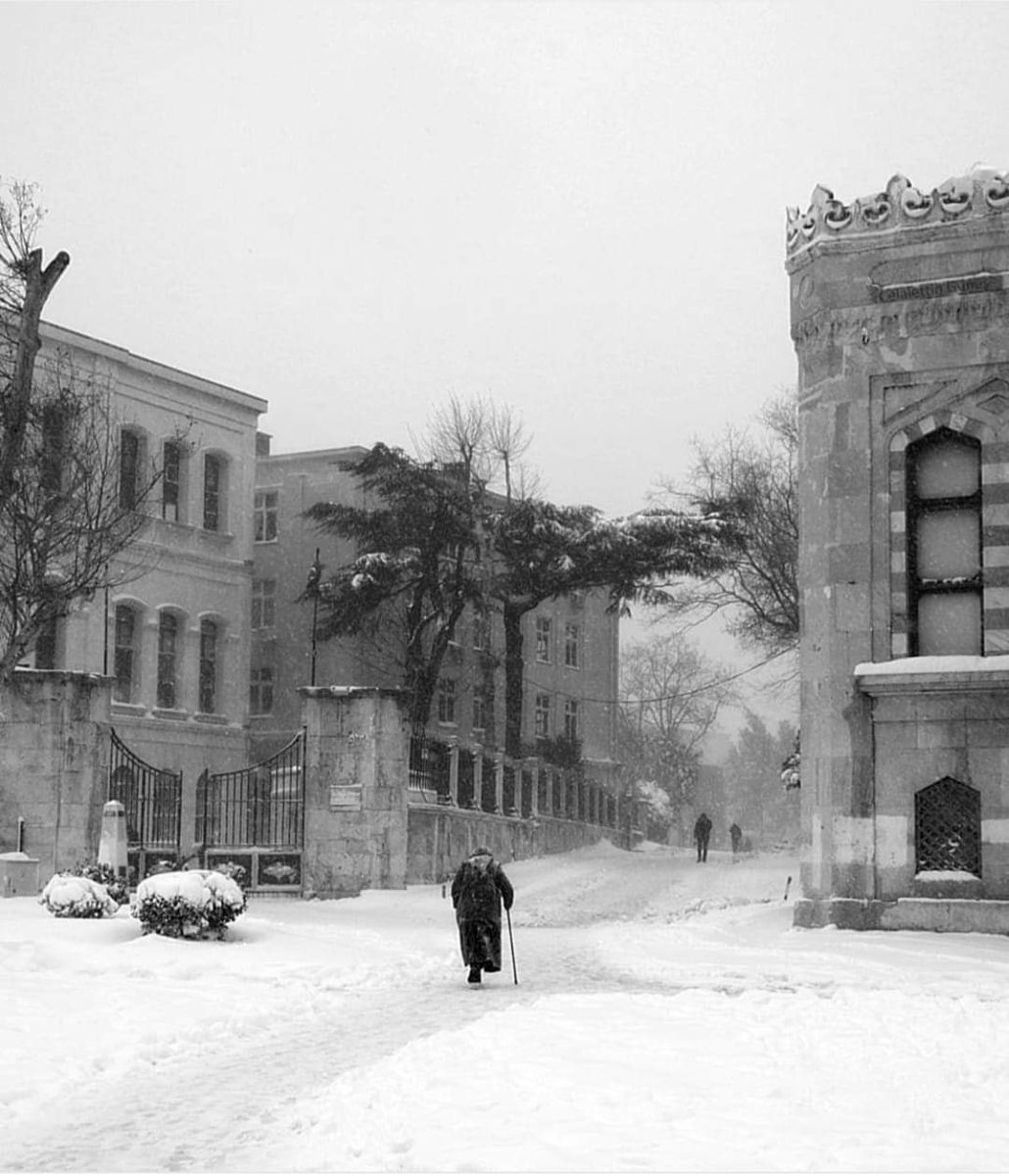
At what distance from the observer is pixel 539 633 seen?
60719 millimetres

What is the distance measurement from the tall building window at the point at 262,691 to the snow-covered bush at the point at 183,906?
1289 inches

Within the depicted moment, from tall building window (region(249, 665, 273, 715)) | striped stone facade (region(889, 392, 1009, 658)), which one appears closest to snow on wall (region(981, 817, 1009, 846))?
striped stone facade (region(889, 392, 1009, 658))

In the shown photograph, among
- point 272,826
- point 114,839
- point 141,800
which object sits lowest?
point 114,839

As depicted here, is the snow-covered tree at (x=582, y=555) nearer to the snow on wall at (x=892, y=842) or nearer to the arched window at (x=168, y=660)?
the arched window at (x=168, y=660)

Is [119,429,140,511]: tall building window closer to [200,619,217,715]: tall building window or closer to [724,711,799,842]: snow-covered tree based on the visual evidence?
[200,619,217,715]: tall building window

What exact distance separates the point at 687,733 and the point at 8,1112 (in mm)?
83679

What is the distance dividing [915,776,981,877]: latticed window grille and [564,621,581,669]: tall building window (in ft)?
134

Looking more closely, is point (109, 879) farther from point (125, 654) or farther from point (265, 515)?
point (265, 515)

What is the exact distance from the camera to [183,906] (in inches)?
765

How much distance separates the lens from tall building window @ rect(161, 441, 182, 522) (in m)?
46.2

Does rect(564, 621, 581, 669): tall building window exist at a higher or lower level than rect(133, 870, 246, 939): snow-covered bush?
higher

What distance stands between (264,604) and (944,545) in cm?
3422

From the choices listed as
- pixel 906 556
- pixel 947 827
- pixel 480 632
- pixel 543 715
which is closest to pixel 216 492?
pixel 480 632

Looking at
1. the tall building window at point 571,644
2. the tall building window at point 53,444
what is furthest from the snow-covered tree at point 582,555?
the tall building window at point 53,444
